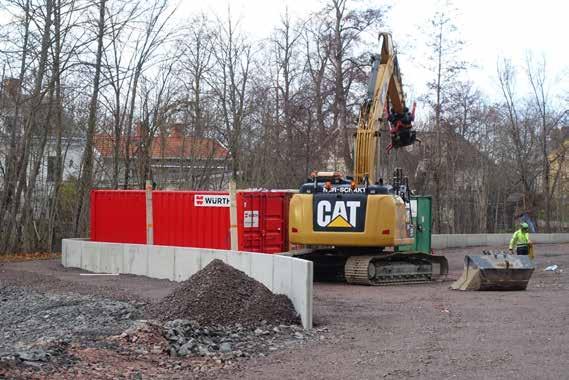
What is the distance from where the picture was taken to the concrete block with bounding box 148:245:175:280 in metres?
19.2

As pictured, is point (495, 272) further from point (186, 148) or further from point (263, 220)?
point (186, 148)

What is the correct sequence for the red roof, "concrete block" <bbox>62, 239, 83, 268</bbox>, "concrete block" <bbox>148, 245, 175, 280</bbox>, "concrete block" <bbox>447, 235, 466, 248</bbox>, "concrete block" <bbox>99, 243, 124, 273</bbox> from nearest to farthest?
"concrete block" <bbox>148, 245, 175, 280</bbox>
"concrete block" <bbox>99, 243, 124, 273</bbox>
"concrete block" <bbox>62, 239, 83, 268</bbox>
the red roof
"concrete block" <bbox>447, 235, 466, 248</bbox>

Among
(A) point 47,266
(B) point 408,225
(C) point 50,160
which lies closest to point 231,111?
(C) point 50,160

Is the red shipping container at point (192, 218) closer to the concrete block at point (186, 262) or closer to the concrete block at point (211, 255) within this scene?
the concrete block at point (186, 262)

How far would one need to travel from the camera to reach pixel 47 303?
1494cm

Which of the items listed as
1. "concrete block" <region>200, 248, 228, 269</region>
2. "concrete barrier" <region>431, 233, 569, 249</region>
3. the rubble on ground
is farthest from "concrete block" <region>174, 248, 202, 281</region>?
"concrete barrier" <region>431, 233, 569, 249</region>

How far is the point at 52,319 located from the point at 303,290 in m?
4.13

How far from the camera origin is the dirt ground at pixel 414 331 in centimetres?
907

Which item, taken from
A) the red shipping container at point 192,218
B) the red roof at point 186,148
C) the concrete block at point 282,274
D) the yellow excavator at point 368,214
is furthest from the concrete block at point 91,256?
the red roof at point 186,148

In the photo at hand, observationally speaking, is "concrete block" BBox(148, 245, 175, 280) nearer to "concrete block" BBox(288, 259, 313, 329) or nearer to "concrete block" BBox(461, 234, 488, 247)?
"concrete block" BBox(288, 259, 313, 329)

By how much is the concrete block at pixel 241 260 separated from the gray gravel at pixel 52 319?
102 inches

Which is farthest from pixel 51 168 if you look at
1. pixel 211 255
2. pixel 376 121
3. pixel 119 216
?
pixel 376 121

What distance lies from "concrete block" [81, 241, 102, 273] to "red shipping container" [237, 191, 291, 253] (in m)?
3.93

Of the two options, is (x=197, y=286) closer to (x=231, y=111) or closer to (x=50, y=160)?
(x=50, y=160)
